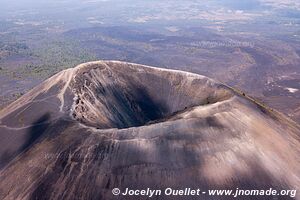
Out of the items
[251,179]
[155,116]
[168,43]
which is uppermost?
[251,179]

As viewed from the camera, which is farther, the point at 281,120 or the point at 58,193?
the point at 281,120

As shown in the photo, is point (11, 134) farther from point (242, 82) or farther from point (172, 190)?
point (242, 82)

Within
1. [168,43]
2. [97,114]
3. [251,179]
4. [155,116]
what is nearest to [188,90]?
[155,116]

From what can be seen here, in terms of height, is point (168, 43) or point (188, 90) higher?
point (188, 90)

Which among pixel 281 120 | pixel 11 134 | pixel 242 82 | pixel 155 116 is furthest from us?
pixel 242 82

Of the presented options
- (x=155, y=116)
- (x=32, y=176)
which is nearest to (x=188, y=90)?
(x=155, y=116)

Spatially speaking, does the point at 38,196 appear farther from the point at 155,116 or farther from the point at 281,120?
the point at 281,120

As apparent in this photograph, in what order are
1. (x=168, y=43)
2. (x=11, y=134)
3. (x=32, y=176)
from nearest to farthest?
(x=32, y=176) < (x=11, y=134) < (x=168, y=43)
